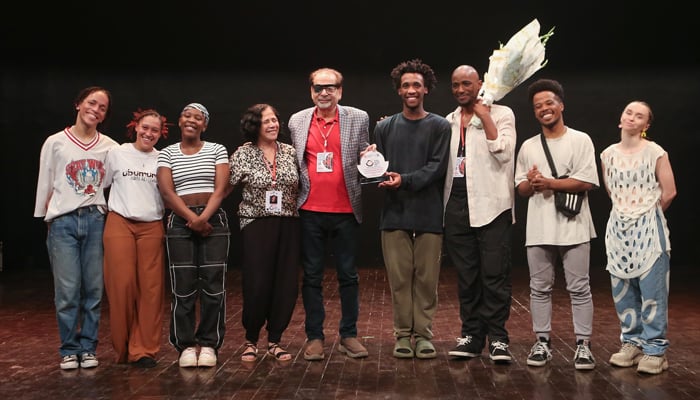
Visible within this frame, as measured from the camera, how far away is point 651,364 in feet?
12.6

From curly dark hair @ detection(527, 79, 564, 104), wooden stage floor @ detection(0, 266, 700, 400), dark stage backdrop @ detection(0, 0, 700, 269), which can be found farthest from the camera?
dark stage backdrop @ detection(0, 0, 700, 269)

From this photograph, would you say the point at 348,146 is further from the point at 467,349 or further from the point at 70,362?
the point at 70,362

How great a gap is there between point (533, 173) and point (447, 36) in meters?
5.76

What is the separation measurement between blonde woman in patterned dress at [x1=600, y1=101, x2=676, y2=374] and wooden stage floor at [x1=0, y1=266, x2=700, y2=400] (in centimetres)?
18

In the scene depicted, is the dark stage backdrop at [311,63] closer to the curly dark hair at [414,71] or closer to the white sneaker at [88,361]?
the curly dark hair at [414,71]

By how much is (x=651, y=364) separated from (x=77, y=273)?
3004mm

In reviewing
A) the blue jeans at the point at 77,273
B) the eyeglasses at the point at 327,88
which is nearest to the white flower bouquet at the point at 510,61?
the eyeglasses at the point at 327,88

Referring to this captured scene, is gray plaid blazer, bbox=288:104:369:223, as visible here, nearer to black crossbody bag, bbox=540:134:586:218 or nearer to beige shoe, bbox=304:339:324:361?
beige shoe, bbox=304:339:324:361

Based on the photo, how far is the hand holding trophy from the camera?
4.01 meters

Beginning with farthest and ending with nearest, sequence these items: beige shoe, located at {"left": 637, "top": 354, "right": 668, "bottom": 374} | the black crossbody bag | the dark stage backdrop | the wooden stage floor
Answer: the dark stage backdrop
the black crossbody bag
beige shoe, located at {"left": 637, "top": 354, "right": 668, "bottom": 374}
the wooden stage floor

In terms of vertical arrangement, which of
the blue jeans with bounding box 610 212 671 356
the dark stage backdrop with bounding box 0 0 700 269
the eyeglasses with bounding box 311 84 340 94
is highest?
the dark stage backdrop with bounding box 0 0 700 269

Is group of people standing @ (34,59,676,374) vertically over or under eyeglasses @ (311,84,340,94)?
under

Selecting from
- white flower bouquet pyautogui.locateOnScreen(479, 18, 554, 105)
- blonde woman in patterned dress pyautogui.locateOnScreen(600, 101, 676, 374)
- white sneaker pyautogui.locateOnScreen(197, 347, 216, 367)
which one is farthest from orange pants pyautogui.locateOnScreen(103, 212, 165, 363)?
blonde woman in patterned dress pyautogui.locateOnScreen(600, 101, 676, 374)

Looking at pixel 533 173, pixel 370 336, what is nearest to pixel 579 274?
pixel 533 173
